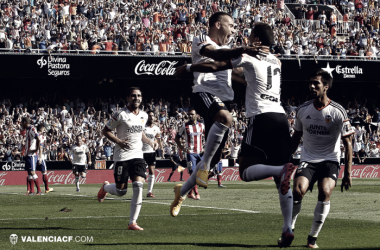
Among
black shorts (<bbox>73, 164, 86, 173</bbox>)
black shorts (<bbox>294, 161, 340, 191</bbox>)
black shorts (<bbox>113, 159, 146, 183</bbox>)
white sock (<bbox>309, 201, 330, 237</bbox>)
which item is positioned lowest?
black shorts (<bbox>73, 164, 86, 173</bbox>)

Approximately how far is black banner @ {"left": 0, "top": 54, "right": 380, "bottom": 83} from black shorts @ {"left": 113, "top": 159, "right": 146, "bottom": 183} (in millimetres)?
22651

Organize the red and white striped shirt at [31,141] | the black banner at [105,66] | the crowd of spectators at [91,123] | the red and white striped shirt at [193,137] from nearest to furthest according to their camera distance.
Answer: the red and white striped shirt at [193,137]
the red and white striped shirt at [31,141]
the crowd of spectators at [91,123]
the black banner at [105,66]

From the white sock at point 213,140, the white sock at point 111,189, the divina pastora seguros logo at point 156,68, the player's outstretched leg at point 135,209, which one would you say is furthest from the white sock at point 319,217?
the divina pastora seguros logo at point 156,68

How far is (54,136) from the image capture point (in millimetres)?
29781

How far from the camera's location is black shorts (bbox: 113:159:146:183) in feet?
32.3

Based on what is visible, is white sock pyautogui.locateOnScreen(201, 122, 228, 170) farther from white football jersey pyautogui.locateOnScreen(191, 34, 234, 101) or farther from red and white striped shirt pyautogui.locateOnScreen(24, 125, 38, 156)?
red and white striped shirt pyautogui.locateOnScreen(24, 125, 38, 156)

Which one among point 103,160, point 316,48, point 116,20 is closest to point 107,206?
point 103,160

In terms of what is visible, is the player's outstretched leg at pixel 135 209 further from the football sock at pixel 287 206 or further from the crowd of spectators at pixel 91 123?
Result: the crowd of spectators at pixel 91 123

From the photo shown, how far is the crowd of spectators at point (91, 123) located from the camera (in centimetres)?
2911

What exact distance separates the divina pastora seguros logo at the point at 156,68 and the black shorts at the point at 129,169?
2366 cm

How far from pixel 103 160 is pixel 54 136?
3366mm

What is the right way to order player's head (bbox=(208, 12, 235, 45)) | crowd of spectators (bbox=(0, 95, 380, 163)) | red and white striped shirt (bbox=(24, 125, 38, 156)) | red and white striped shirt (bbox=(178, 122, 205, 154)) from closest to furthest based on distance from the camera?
player's head (bbox=(208, 12, 235, 45)) → red and white striped shirt (bbox=(178, 122, 205, 154)) → red and white striped shirt (bbox=(24, 125, 38, 156)) → crowd of spectators (bbox=(0, 95, 380, 163))

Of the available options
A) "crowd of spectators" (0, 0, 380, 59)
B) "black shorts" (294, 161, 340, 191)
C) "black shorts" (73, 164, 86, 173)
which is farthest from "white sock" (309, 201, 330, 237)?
"crowd of spectators" (0, 0, 380, 59)

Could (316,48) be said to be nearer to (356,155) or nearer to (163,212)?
(356,155)
